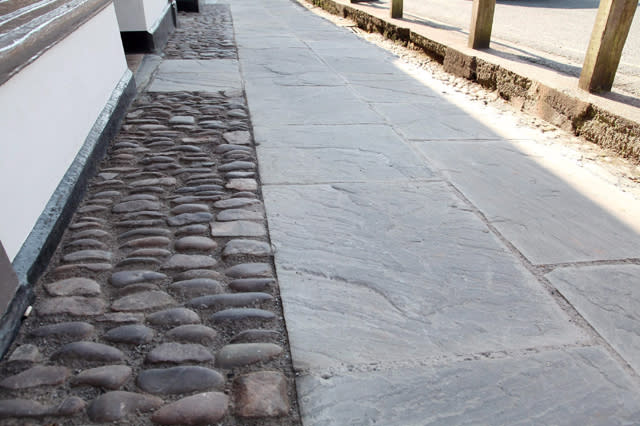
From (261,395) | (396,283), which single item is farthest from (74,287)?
(396,283)

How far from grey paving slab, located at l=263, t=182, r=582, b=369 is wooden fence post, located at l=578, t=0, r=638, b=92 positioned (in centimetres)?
181

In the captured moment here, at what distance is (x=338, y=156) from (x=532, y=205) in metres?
1.15

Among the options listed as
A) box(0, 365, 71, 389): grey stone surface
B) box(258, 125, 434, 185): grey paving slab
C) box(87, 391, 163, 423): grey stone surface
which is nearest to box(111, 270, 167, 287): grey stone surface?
box(0, 365, 71, 389): grey stone surface

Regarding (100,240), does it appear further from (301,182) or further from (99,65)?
(99,65)

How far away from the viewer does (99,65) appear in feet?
11.6

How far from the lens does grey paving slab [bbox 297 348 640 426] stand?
4.63 ft

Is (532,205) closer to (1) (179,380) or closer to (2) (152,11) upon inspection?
(1) (179,380)

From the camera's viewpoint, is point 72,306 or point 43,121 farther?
point 43,121

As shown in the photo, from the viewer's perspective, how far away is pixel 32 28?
7.57 ft

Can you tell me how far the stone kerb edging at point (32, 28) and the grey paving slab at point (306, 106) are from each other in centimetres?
134

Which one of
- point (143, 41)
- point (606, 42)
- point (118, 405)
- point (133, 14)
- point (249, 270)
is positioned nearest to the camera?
point (118, 405)

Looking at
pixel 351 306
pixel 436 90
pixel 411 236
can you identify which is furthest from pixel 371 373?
pixel 436 90

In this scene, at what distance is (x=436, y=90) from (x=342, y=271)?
10.4 ft

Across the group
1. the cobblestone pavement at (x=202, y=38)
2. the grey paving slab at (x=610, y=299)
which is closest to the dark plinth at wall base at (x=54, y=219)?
the grey paving slab at (x=610, y=299)
